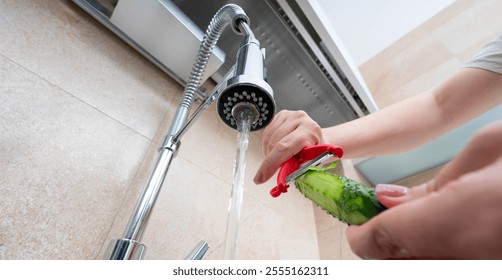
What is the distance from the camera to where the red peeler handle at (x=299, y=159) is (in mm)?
243

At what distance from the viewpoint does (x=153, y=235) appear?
1.63 feet

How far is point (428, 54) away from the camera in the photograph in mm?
1148

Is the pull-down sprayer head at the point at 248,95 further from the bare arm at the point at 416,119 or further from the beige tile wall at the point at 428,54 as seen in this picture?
the beige tile wall at the point at 428,54

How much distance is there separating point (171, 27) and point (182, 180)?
1.08 feet

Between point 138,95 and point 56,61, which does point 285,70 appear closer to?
point 138,95

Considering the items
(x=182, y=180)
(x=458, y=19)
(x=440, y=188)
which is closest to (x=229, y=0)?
(x=182, y=180)

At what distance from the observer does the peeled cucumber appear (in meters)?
0.13

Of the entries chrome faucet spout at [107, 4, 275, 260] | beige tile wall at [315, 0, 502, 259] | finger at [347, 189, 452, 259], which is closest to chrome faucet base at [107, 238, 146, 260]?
chrome faucet spout at [107, 4, 275, 260]

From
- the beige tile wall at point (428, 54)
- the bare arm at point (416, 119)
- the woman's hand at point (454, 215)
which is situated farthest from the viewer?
the beige tile wall at point (428, 54)

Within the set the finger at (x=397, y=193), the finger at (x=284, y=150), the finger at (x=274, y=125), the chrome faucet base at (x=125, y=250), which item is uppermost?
the finger at (x=274, y=125)

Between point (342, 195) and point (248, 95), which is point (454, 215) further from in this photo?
point (248, 95)

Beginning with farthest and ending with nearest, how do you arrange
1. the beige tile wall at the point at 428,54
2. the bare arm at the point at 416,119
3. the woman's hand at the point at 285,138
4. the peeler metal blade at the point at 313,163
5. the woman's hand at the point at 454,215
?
1. the beige tile wall at the point at 428,54
2. the bare arm at the point at 416,119
3. the woman's hand at the point at 285,138
4. the peeler metal blade at the point at 313,163
5. the woman's hand at the point at 454,215

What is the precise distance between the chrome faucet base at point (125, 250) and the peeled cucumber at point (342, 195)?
0.87ft

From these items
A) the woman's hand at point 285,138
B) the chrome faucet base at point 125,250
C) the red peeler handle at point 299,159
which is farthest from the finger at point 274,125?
the chrome faucet base at point 125,250
